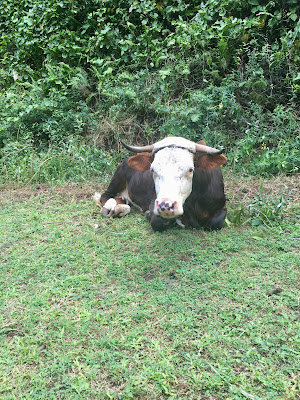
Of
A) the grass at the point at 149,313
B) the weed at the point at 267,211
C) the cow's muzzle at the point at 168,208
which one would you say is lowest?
the grass at the point at 149,313

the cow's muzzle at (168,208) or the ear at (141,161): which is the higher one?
the ear at (141,161)

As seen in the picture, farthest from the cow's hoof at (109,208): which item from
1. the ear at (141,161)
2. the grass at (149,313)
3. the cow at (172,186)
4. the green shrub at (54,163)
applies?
the green shrub at (54,163)

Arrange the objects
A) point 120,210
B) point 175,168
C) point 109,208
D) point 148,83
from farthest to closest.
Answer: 1. point 148,83
2. point 109,208
3. point 120,210
4. point 175,168

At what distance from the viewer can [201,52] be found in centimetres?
706

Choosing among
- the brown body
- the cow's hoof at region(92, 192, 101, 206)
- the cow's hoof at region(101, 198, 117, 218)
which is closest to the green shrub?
the cow's hoof at region(92, 192, 101, 206)

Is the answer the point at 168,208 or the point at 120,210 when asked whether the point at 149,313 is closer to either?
the point at 168,208

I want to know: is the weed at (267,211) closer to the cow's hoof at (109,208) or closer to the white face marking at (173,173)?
the white face marking at (173,173)

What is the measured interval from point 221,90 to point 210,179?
2914mm

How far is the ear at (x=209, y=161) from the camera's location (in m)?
3.87

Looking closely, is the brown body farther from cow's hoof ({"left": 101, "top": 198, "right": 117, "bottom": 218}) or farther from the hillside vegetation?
the hillside vegetation

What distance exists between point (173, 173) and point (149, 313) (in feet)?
4.37

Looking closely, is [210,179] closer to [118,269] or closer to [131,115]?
[118,269]

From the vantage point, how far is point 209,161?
3.90 m

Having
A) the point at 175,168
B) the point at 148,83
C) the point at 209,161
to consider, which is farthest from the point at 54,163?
the point at 175,168
